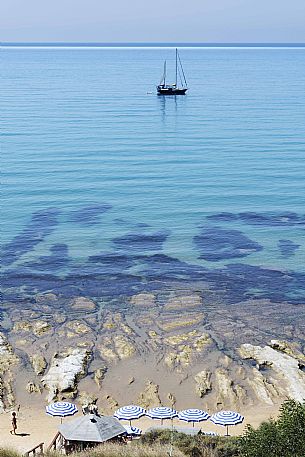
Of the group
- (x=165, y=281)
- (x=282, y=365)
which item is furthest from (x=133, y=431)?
(x=165, y=281)

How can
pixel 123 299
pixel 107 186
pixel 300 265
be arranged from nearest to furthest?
1. pixel 123 299
2. pixel 300 265
3. pixel 107 186

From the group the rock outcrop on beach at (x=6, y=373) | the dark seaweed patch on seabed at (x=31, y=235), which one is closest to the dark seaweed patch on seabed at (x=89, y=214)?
the dark seaweed patch on seabed at (x=31, y=235)

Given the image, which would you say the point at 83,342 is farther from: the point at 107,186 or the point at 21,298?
the point at 107,186

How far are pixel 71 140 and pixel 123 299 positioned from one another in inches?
1703

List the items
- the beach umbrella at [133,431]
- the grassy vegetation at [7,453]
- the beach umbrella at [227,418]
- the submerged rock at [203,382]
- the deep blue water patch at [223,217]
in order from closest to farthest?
the grassy vegetation at [7,453], the beach umbrella at [133,431], the beach umbrella at [227,418], the submerged rock at [203,382], the deep blue water patch at [223,217]

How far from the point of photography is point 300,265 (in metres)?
40.7

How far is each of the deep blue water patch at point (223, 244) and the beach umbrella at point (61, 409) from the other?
685 inches

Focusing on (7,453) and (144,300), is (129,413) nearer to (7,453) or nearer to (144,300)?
(7,453)

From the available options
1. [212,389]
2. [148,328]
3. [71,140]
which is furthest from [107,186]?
[212,389]

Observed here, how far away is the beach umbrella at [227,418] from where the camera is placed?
25.0 meters

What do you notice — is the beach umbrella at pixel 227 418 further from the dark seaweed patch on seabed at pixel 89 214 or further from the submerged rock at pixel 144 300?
the dark seaweed patch on seabed at pixel 89 214

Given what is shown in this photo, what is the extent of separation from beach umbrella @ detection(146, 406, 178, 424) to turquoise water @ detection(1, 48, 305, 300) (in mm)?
12524

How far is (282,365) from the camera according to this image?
96.3 ft

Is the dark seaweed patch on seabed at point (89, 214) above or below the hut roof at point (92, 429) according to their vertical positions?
below
